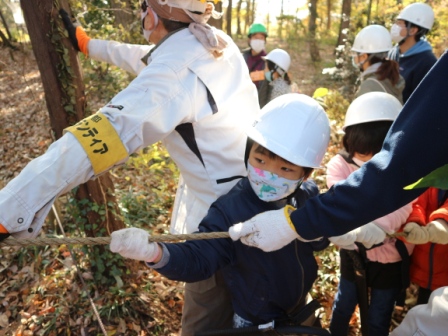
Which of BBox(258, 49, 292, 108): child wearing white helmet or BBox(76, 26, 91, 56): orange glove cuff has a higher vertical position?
BBox(76, 26, 91, 56): orange glove cuff

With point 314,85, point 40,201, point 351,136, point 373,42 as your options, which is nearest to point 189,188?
point 40,201

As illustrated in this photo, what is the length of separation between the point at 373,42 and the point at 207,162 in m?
3.51

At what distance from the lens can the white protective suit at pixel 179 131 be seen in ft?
4.94

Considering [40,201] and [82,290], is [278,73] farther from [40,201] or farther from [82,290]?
[40,201]

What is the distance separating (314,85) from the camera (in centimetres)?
1293

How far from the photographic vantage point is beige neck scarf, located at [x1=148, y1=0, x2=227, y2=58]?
201cm

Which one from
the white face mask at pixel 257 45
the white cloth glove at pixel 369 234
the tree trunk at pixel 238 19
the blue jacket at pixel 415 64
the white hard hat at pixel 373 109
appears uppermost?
the white hard hat at pixel 373 109

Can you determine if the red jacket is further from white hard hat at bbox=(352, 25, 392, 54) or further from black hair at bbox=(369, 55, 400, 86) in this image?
white hard hat at bbox=(352, 25, 392, 54)

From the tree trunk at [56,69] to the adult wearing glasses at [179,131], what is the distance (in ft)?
0.53

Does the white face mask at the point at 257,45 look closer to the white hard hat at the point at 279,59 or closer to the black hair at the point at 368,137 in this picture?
the white hard hat at the point at 279,59

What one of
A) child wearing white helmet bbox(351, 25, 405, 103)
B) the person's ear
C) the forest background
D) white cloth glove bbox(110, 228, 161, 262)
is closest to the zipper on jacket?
the forest background

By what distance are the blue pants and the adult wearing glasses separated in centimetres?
96

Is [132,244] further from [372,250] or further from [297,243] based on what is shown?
[372,250]

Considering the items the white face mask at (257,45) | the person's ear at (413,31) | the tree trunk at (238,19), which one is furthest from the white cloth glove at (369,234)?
the tree trunk at (238,19)
